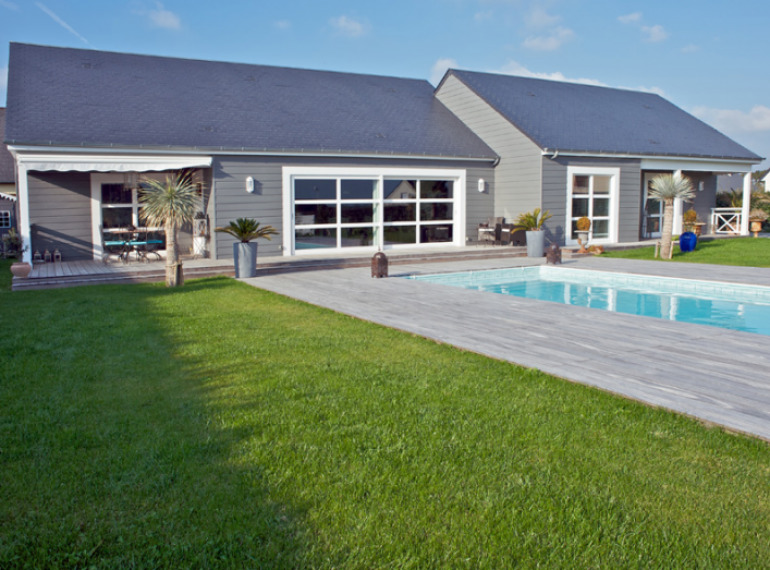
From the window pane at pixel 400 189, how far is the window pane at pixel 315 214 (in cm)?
159

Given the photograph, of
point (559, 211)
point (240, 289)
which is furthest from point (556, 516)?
point (559, 211)

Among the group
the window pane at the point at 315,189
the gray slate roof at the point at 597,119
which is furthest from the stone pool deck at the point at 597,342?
the gray slate roof at the point at 597,119

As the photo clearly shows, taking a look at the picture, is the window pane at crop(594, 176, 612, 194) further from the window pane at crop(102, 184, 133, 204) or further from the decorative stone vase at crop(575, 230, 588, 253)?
the window pane at crop(102, 184, 133, 204)

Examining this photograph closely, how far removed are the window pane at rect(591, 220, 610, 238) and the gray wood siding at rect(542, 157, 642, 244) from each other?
13.5 inches

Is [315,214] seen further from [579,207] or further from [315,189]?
[579,207]

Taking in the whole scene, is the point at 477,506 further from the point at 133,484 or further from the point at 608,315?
the point at 608,315

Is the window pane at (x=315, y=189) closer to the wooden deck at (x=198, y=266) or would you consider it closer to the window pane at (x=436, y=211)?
the wooden deck at (x=198, y=266)

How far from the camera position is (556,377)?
4.90 m

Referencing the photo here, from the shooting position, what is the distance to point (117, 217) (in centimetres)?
1476

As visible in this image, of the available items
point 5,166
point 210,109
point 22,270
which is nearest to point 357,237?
point 210,109

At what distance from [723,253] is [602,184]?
3.83 meters

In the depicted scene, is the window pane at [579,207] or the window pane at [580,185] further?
the window pane at [579,207]

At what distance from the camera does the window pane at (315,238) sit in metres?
15.3

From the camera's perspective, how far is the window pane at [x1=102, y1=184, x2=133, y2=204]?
14.6 m
